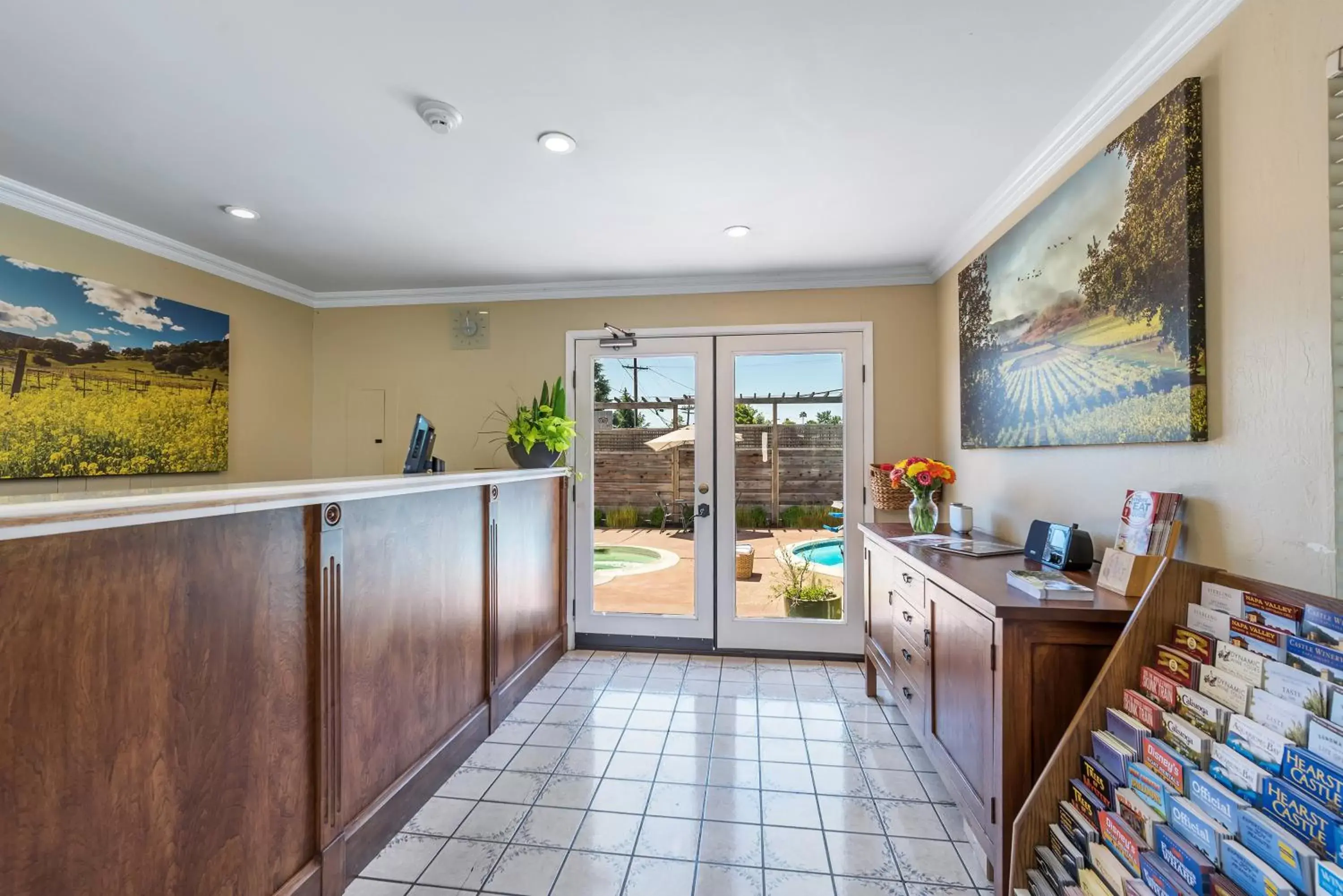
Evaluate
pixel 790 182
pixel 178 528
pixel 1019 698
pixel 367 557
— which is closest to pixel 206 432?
pixel 367 557

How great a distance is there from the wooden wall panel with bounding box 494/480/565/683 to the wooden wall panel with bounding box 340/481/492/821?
8.6 inches

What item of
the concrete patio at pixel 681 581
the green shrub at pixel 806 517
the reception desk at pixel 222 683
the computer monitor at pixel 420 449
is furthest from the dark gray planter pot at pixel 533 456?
the green shrub at pixel 806 517

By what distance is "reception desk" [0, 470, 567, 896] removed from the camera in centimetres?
95

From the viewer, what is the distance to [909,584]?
2.21 meters

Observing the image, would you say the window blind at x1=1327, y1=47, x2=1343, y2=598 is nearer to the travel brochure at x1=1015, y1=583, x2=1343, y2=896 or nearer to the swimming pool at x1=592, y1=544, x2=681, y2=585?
the travel brochure at x1=1015, y1=583, x2=1343, y2=896

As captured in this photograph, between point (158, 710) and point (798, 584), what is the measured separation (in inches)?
122

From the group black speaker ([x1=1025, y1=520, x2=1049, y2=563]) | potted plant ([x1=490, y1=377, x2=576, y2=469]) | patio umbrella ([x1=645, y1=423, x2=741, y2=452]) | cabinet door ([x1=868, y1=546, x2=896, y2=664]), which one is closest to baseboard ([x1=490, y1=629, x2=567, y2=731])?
potted plant ([x1=490, y1=377, x2=576, y2=469])

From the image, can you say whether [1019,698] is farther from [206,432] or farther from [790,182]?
[206,432]

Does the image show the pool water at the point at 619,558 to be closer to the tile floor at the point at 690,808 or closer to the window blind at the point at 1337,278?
the tile floor at the point at 690,808

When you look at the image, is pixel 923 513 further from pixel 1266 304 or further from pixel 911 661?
pixel 1266 304

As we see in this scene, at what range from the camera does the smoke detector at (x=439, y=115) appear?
179 centimetres

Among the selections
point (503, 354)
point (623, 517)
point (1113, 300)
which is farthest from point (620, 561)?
point (1113, 300)

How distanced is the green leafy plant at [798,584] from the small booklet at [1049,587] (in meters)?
1.96

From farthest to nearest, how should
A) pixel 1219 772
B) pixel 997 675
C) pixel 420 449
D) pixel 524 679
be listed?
pixel 524 679
pixel 420 449
pixel 997 675
pixel 1219 772
